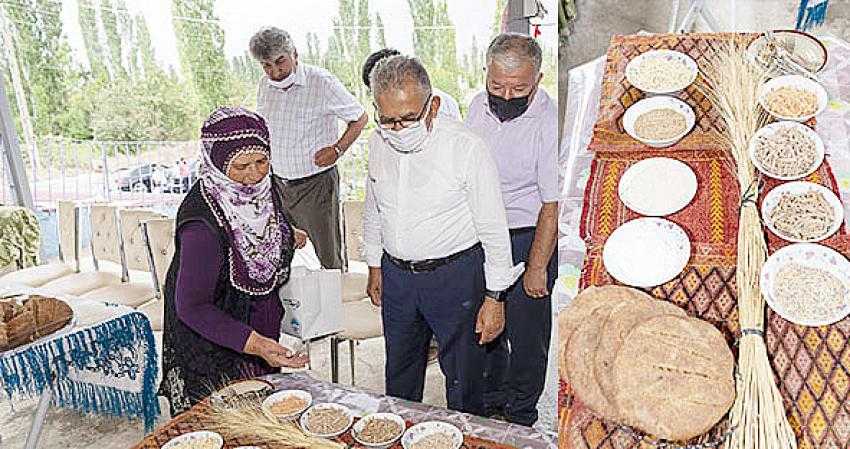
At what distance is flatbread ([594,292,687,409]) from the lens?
982mm

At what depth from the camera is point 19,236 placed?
2951 millimetres

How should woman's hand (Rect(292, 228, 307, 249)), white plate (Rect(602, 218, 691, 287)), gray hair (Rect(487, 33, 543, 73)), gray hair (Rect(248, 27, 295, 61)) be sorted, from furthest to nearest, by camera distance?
woman's hand (Rect(292, 228, 307, 249)) < gray hair (Rect(248, 27, 295, 61)) < gray hair (Rect(487, 33, 543, 73)) < white plate (Rect(602, 218, 691, 287))

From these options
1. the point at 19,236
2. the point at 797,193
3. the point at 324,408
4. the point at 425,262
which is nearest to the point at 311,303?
the point at 425,262

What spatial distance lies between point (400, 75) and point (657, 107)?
51.4 inches

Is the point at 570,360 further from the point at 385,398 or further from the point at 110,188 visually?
the point at 110,188

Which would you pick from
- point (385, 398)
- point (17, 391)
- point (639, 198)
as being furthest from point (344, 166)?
point (639, 198)

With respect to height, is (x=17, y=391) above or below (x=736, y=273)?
below

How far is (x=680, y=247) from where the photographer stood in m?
1.06

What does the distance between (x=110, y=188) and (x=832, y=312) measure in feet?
7.91

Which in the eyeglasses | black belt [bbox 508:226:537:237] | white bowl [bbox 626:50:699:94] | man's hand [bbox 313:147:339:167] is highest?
white bowl [bbox 626:50:699:94]

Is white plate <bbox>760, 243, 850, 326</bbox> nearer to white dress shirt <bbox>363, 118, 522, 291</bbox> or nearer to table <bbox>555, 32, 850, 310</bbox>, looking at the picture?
table <bbox>555, 32, 850, 310</bbox>

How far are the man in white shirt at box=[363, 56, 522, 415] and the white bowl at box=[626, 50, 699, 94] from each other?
112 centimetres

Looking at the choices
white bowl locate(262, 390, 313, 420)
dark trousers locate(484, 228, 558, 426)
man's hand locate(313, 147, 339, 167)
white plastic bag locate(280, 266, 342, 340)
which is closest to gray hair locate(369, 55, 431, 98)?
man's hand locate(313, 147, 339, 167)

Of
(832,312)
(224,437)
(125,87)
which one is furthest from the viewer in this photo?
(125,87)
